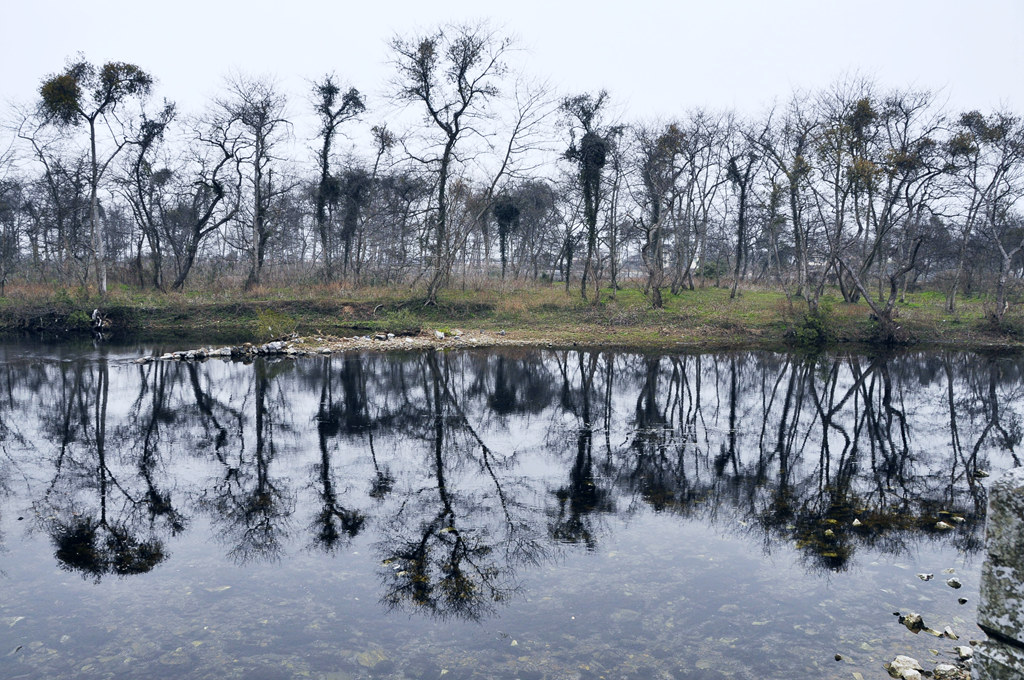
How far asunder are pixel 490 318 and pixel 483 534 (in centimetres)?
2124

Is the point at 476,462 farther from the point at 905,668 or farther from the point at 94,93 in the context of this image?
the point at 94,93

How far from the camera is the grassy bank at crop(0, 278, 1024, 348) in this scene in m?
25.1

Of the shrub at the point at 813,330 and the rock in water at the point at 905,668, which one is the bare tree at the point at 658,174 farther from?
the rock in water at the point at 905,668

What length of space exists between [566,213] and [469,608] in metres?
38.3

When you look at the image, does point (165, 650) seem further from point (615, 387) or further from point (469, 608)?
point (615, 387)

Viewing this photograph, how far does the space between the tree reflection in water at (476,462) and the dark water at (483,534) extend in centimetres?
5

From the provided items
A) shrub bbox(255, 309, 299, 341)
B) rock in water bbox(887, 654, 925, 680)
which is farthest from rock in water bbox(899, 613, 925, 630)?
shrub bbox(255, 309, 299, 341)

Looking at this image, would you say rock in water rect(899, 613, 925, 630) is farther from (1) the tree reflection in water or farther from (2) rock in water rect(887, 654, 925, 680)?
(1) the tree reflection in water

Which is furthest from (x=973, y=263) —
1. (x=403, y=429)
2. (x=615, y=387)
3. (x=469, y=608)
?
(x=469, y=608)

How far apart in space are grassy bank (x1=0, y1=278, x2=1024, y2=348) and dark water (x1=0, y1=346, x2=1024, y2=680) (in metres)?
11.5

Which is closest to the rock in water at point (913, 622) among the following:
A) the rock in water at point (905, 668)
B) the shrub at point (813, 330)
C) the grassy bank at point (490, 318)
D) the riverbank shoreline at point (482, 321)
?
the rock in water at point (905, 668)

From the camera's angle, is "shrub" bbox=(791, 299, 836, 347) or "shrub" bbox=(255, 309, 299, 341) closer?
"shrub" bbox=(255, 309, 299, 341)

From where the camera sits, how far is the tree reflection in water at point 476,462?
6523 millimetres

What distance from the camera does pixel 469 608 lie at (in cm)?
525
